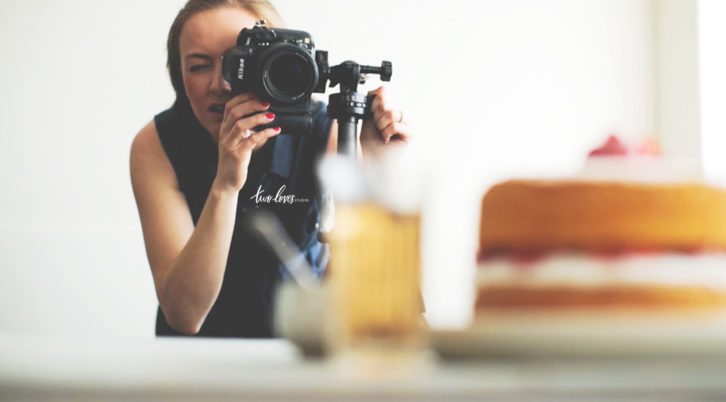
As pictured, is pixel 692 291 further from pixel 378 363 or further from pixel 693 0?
pixel 693 0

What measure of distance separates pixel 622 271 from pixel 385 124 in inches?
24.6

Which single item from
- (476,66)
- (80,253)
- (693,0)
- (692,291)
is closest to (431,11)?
(476,66)

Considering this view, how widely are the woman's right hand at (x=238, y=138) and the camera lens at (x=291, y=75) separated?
48 mm

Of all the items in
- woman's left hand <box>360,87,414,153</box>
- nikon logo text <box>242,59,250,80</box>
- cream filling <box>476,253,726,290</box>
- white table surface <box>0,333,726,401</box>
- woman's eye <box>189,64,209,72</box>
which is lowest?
white table surface <box>0,333,726,401</box>

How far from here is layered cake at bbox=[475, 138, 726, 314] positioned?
37cm

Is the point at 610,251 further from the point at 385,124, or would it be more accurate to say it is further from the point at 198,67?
the point at 198,67

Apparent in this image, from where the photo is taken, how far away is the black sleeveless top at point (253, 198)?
3.62 ft

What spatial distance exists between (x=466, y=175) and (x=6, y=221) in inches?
43.9

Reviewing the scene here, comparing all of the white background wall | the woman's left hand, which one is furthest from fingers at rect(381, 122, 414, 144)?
the white background wall

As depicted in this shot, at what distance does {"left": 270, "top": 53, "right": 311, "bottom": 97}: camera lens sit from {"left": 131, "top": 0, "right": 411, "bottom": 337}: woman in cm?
11

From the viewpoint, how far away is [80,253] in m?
1.55

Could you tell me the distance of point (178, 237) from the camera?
1.00m

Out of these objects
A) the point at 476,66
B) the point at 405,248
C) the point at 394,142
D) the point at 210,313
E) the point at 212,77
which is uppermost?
the point at 476,66

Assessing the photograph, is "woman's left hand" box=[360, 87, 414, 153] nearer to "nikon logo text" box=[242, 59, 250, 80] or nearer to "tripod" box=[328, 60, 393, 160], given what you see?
"tripod" box=[328, 60, 393, 160]
